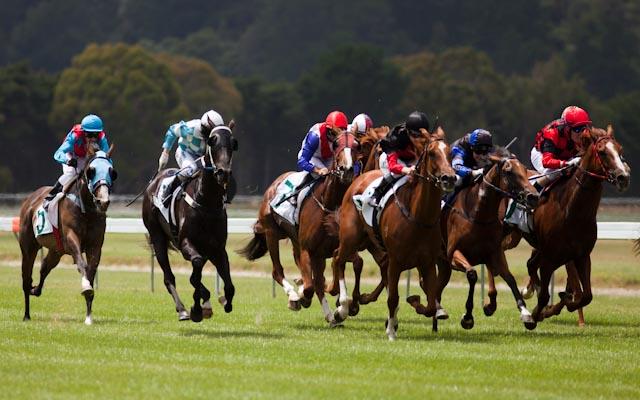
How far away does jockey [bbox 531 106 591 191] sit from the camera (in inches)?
597

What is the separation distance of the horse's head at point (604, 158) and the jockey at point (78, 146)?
4892 mm

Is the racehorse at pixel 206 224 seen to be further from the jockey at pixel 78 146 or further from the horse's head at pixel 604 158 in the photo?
the horse's head at pixel 604 158

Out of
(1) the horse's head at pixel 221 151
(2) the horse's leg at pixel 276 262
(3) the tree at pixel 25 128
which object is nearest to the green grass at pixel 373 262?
(2) the horse's leg at pixel 276 262

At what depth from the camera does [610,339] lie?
14188 mm

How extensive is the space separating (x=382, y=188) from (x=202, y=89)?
7251 cm

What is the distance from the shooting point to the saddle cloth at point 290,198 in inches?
609

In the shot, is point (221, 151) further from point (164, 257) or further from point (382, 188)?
point (164, 257)

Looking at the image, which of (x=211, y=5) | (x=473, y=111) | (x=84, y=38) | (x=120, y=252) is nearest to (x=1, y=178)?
(x=473, y=111)

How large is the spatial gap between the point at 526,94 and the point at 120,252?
5514 cm

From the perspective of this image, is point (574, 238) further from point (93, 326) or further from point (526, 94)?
point (526, 94)

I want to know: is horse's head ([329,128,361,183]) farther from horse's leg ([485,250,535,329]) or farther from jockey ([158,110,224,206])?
horse's leg ([485,250,535,329])

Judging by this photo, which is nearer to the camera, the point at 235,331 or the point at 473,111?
the point at 235,331

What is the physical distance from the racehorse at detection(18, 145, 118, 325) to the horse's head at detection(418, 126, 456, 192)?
3.22 meters

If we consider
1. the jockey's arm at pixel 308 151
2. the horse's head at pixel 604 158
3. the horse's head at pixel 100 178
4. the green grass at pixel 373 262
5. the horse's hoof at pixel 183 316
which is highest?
the horse's head at pixel 604 158
